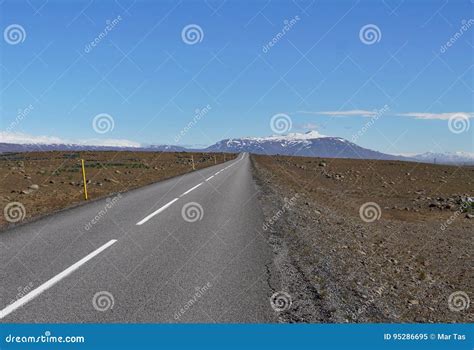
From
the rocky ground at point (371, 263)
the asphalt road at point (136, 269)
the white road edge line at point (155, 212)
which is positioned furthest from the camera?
the white road edge line at point (155, 212)

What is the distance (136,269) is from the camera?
22.8 feet

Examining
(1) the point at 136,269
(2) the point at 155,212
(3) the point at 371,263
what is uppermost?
(2) the point at 155,212

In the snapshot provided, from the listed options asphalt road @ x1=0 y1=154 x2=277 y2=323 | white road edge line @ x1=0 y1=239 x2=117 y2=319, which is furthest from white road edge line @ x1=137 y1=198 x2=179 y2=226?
white road edge line @ x1=0 y1=239 x2=117 y2=319

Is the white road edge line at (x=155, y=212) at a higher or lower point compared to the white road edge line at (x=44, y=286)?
higher

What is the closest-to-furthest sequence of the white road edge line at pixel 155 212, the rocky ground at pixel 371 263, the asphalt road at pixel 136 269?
1. the asphalt road at pixel 136 269
2. the rocky ground at pixel 371 263
3. the white road edge line at pixel 155 212

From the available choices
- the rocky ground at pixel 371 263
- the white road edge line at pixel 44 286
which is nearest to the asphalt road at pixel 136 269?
the white road edge line at pixel 44 286

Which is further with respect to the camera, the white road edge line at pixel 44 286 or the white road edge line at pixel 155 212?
the white road edge line at pixel 155 212

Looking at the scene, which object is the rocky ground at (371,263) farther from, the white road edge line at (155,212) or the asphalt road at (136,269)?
the white road edge line at (155,212)

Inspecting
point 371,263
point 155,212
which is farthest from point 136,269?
point 155,212

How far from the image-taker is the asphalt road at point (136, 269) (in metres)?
5.23

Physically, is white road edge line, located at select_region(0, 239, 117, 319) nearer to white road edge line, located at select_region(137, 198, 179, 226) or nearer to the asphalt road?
the asphalt road

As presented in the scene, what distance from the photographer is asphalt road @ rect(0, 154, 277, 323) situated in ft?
17.1

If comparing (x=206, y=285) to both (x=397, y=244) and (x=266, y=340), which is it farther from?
(x=397, y=244)

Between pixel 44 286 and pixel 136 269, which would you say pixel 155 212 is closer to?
pixel 136 269
